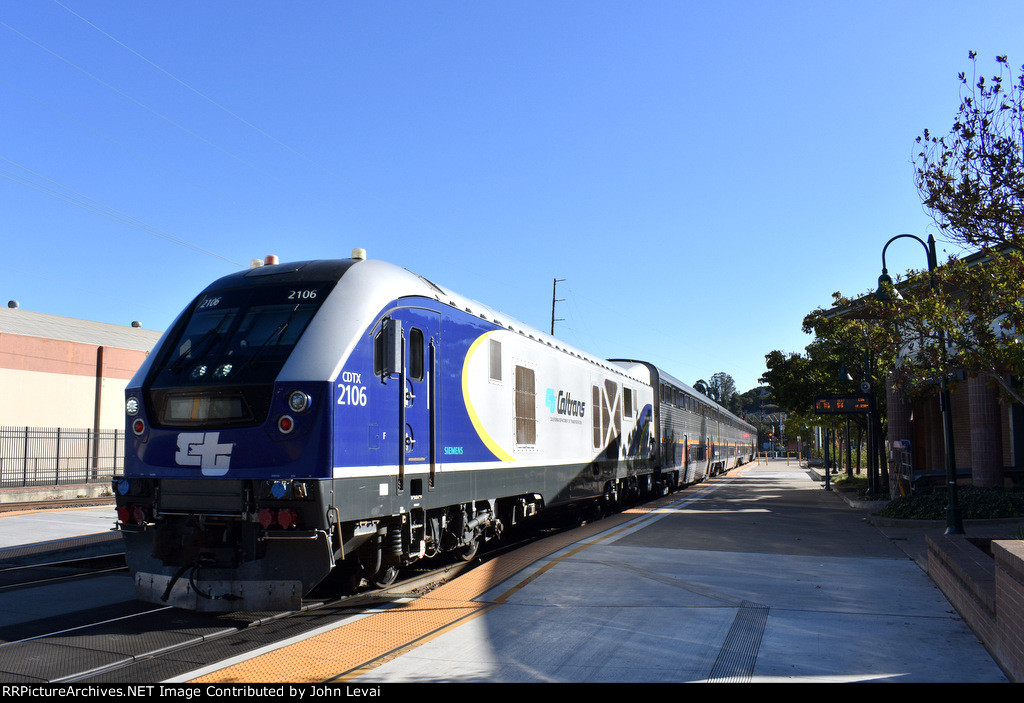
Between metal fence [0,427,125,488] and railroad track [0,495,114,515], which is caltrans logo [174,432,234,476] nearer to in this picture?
railroad track [0,495,114,515]

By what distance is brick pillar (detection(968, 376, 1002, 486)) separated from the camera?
60.4 ft

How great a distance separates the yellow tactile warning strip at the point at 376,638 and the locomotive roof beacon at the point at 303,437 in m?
0.55

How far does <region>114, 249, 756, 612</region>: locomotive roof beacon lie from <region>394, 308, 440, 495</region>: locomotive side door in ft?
0.07

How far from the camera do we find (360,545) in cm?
774

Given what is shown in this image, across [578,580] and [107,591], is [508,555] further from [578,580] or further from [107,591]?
[107,591]

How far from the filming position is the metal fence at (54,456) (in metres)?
26.7

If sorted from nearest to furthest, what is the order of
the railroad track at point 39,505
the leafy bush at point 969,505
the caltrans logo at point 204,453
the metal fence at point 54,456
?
1. the caltrans logo at point 204,453
2. the leafy bush at point 969,505
3. the railroad track at point 39,505
4. the metal fence at point 54,456

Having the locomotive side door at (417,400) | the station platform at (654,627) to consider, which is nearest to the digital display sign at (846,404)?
the station platform at (654,627)

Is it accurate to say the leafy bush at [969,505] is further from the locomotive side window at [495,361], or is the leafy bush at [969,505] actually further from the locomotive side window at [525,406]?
the locomotive side window at [495,361]

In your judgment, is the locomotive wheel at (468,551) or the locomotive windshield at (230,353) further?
the locomotive wheel at (468,551)

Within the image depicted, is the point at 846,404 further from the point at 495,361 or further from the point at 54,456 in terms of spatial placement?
the point at 54,456

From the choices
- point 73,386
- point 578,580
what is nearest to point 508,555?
point 578,580

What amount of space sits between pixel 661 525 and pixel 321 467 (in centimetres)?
906

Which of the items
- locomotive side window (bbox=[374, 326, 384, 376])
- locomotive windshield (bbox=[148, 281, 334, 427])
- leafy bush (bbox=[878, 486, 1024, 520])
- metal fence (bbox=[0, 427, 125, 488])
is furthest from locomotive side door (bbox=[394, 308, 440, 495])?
metal fence (bbox=[0, 427, 125, 488])
